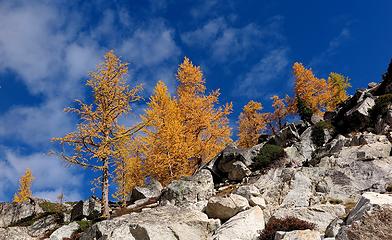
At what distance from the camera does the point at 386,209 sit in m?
8.56

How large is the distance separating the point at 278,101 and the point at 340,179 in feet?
126

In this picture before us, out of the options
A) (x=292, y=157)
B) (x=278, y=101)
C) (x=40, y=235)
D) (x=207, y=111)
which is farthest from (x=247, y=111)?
(x=40, y=235)

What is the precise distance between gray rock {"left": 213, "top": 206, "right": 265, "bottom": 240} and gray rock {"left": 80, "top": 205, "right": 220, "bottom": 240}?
70 centimetres

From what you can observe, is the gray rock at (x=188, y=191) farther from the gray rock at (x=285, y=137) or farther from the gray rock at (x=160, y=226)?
the gray rock at (x=285, y=137)

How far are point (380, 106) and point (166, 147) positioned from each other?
1659cm

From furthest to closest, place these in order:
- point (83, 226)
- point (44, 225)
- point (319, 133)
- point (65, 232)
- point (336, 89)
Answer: point (336, 89), point (319, 133), point (44, 225), point (83, 226), point (65, 232)

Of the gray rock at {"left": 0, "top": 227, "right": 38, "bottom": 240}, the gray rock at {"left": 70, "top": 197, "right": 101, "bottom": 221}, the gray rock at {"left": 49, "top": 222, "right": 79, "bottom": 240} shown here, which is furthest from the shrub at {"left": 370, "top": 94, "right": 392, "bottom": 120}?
the gray rock at {"left": 0, "top": 227, "right": 38, "bottom": 240}

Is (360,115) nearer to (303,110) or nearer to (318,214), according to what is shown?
(303,110)

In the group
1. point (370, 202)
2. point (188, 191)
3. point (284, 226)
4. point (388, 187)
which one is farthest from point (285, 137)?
point (370, 202)

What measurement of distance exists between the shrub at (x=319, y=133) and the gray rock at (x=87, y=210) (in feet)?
57.8

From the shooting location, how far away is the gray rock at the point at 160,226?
13.0m

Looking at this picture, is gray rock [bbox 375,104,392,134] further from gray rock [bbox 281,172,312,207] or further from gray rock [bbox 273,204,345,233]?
gray rock [bbox 273,204,345,233]

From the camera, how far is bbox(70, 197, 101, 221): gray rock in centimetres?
2784

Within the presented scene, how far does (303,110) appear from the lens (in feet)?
165
